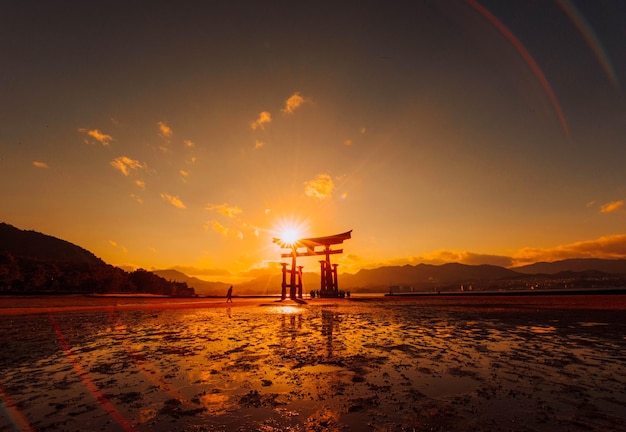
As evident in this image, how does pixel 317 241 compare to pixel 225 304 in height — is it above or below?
above

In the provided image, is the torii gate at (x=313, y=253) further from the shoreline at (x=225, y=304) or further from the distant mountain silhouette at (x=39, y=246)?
the distant mountain silhouette at (x=39, y=246)

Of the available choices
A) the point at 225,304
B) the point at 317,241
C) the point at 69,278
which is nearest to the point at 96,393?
the point at 225,304

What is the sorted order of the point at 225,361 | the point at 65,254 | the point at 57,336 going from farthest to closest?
the point at 65,254
the point at 57,336
the point at 225,361

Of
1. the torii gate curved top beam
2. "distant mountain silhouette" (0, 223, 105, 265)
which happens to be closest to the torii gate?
the torii gate curved top beam

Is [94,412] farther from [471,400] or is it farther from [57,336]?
[57,336]

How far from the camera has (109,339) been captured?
8.62 metres

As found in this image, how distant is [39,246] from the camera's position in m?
95.9

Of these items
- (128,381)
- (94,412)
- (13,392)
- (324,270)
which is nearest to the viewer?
(94,412)

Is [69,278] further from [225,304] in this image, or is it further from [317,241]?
[317,241]

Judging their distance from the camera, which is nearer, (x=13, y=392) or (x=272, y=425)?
(x=272, y=425)

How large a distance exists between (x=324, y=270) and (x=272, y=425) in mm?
36630

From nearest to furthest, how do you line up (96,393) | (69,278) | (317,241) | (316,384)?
(96,393), (316,384), (317,241), (69,278)

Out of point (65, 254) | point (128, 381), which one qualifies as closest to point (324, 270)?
point (128, 381)

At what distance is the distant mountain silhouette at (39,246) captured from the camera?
88.0m
